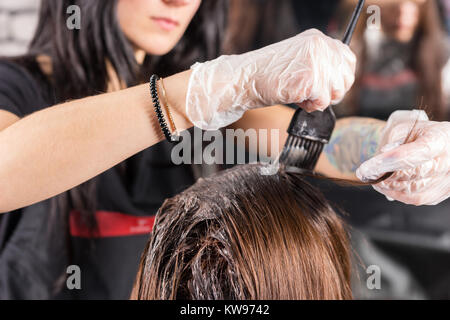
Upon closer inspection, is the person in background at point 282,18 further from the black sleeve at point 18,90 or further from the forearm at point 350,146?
the black sleeve at point 18,90

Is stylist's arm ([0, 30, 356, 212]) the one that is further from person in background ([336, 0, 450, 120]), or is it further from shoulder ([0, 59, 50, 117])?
person in background ([336, 0, 450, 120])

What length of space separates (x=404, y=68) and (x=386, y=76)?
0.10m

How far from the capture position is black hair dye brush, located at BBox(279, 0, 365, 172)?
32.0 inches

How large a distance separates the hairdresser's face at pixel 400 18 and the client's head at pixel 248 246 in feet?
3.64

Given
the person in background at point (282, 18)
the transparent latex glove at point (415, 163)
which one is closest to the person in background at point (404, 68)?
the person in background at point (282, 18)

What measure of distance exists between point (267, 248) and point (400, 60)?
4.85 feet

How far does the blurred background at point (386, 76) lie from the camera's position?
1581mm

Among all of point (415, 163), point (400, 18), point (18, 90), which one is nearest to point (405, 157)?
point (415, 163)

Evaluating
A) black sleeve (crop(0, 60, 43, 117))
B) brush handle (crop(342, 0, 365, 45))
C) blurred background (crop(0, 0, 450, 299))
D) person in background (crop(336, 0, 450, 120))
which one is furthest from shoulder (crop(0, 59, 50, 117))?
person in background (crop(336, 0, 450, 120))

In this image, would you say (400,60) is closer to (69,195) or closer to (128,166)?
(128,166)

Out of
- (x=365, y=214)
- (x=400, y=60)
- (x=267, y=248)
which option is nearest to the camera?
(x=267, y=248)
